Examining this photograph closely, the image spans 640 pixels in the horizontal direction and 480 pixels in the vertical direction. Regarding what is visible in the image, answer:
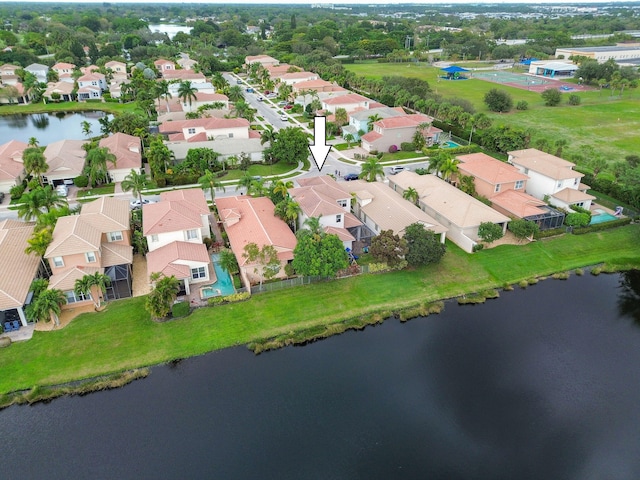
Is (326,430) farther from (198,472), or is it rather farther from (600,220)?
(600,220)

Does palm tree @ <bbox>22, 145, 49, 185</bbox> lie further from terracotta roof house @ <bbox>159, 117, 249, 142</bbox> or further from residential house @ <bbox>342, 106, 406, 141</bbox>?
residential house @ <bbox>342, 106, 406, 141</bbox>

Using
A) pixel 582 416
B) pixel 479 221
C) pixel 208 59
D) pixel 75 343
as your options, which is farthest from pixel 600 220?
pixel 208 59

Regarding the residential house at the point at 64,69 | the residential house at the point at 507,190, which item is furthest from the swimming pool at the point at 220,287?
the residential house at the point at 64,69

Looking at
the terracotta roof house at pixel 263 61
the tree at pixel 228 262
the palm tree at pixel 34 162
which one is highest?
the terracotta roof house at pixel 263 61

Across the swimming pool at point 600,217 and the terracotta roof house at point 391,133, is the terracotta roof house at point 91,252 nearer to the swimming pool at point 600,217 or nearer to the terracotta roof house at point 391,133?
the terracotta roof house at point 391,133

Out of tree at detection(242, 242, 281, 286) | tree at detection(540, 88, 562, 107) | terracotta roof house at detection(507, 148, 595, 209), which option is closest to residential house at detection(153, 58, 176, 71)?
tree at detection(540, 88, 562, 107)

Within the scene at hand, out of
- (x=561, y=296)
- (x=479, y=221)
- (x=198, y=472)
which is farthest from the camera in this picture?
(x=479, y=221)
